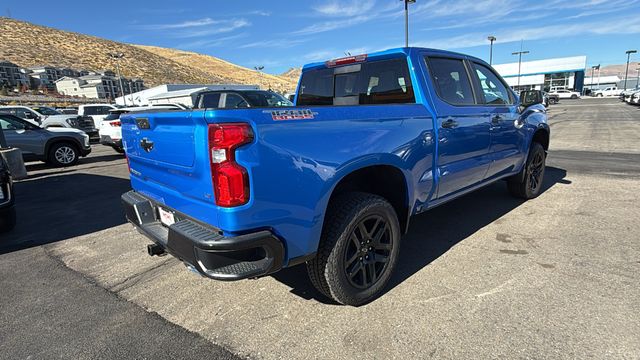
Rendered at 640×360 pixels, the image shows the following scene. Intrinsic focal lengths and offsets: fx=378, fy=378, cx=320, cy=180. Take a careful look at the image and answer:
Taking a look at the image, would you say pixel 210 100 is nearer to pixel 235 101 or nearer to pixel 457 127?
pixel 235 101

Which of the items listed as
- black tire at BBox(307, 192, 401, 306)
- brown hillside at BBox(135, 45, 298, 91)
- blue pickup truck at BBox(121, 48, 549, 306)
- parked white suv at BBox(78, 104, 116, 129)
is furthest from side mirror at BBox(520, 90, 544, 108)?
brown hillside at BBox(135, 45, 298, 91)

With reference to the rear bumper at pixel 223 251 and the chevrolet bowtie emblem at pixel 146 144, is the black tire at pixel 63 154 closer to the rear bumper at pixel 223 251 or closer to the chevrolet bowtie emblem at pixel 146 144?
the chevrolet bowtie emblem at pixel 146 144

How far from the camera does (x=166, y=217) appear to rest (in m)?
2.80

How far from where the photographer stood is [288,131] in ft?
7.34

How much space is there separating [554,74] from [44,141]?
7970cm

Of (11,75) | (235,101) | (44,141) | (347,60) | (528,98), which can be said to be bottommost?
(44,141)

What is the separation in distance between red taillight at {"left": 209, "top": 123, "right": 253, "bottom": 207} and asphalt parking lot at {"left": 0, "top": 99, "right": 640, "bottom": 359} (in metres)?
1.05

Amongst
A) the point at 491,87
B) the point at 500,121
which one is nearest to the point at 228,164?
the point at 500,121

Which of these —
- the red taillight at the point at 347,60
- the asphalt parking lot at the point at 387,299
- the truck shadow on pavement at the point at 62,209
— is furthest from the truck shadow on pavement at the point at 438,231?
the truck shadow on pavement at the point at 62,209

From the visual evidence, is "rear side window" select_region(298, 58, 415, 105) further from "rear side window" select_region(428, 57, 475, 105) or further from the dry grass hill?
the dry grass hill

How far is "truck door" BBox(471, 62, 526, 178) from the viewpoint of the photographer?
14.0 feet

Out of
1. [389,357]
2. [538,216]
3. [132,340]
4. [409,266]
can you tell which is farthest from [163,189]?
[538,216]

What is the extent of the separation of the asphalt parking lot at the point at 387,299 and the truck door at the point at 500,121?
718mm

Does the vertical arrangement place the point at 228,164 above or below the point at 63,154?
above
